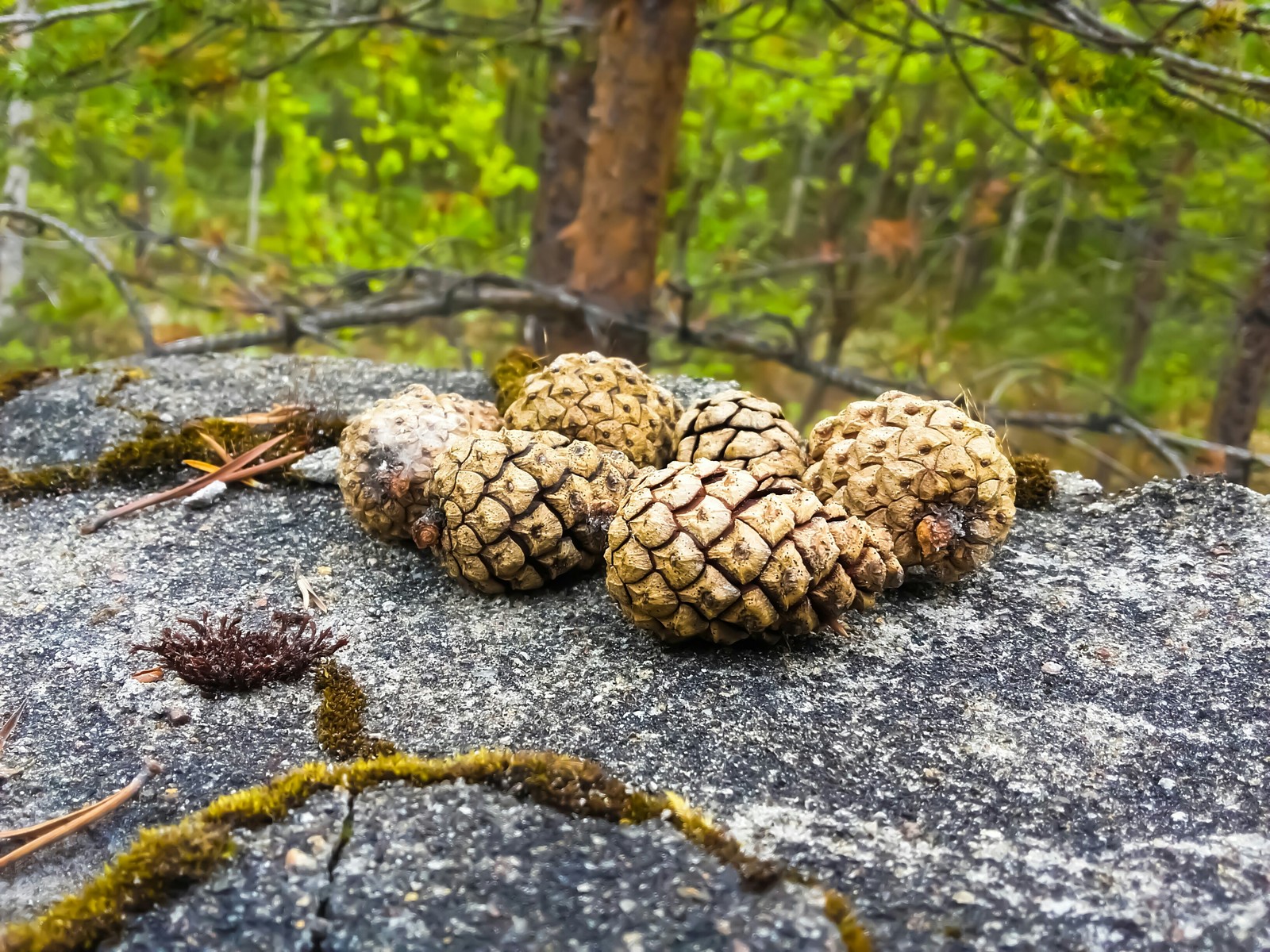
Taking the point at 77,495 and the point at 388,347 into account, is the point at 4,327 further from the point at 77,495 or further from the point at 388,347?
the point at 77,495

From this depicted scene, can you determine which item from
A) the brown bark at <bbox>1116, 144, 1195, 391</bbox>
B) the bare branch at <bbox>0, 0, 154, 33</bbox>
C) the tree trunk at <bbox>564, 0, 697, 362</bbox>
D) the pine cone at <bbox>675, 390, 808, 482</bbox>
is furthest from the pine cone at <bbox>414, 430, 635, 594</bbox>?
the brown bark at <bbox>1116, 144, 1195, 391</bbox>

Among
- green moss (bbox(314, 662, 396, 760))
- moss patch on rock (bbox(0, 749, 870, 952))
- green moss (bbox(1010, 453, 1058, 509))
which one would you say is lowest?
green moss (bbox(314, 662, 396, 760))

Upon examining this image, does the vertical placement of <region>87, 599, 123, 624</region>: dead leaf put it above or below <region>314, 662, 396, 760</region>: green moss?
below

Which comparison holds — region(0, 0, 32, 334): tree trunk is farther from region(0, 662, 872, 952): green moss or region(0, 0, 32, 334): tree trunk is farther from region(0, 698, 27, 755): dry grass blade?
region(0, 662, 872, 952): green moss

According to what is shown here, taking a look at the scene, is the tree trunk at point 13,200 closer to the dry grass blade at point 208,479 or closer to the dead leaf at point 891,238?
the dry grass blade at point 208,479

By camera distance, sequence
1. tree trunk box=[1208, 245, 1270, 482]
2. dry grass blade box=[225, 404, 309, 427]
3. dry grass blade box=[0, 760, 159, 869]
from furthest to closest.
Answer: tree trunk box=[1208, 245, 1270, 482]
dry grass blade box=[225, 404, 309, 427]
dry grass blade box=[0, 760, 159, 869]

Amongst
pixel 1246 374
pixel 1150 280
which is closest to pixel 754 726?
pixel 1246 374

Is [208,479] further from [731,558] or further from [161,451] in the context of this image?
[731,558]

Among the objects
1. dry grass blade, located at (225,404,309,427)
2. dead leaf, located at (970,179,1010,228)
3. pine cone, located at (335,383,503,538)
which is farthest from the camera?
dead leaf, located at (970,179,1010,228)
